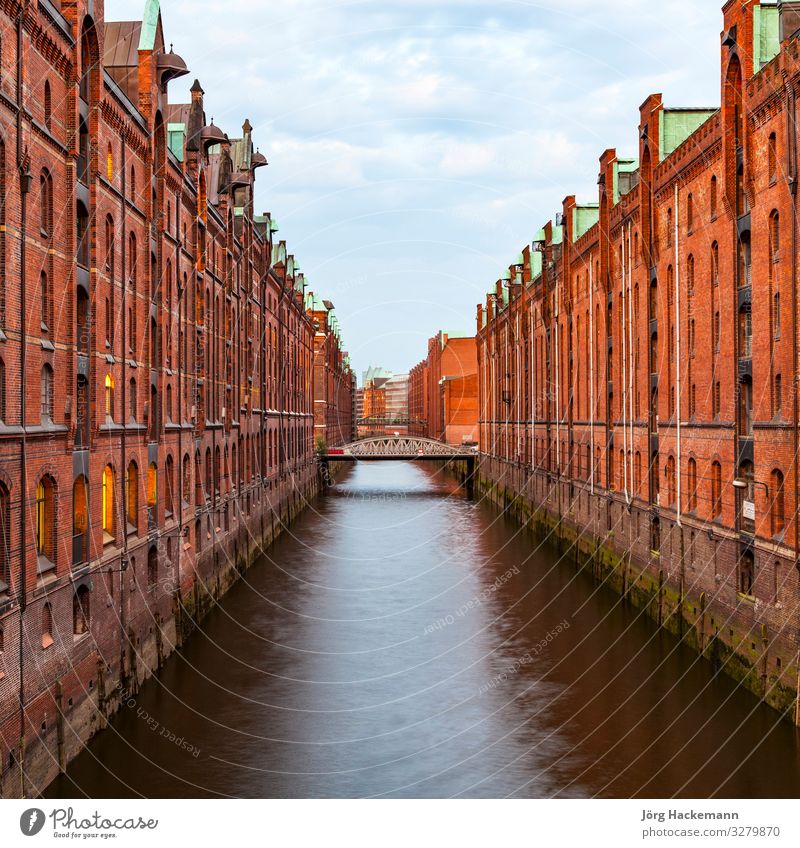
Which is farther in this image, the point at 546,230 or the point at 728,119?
the point at 546,230

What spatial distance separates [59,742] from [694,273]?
71.0 ft

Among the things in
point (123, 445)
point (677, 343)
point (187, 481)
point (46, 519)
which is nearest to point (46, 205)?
point (46, 519)

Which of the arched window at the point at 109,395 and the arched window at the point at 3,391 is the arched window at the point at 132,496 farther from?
the arched window at the point at 3,391

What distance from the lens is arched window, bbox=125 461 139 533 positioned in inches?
955

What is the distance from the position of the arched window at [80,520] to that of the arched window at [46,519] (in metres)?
1.32

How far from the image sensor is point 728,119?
24.5m

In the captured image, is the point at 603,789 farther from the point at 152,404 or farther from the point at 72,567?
the point at 152,404

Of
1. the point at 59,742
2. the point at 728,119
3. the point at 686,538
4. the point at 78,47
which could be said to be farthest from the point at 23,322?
the point at 686,538

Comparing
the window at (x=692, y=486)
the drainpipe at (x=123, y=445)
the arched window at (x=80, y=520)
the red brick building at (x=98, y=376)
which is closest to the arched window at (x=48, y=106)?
the red brick building at (x=98, y=376)

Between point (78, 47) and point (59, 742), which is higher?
point (78, 47)

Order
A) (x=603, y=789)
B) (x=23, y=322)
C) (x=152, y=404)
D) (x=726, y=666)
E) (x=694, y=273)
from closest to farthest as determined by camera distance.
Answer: (x=23, y=322) → (x=603, y=789) → (x=726, y=666) → (x=152, y=404) → (x=694, y=273)

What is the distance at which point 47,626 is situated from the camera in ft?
56.3

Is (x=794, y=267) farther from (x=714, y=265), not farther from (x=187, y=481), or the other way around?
(x=187, y=481)

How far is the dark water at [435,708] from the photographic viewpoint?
18.3 meters
